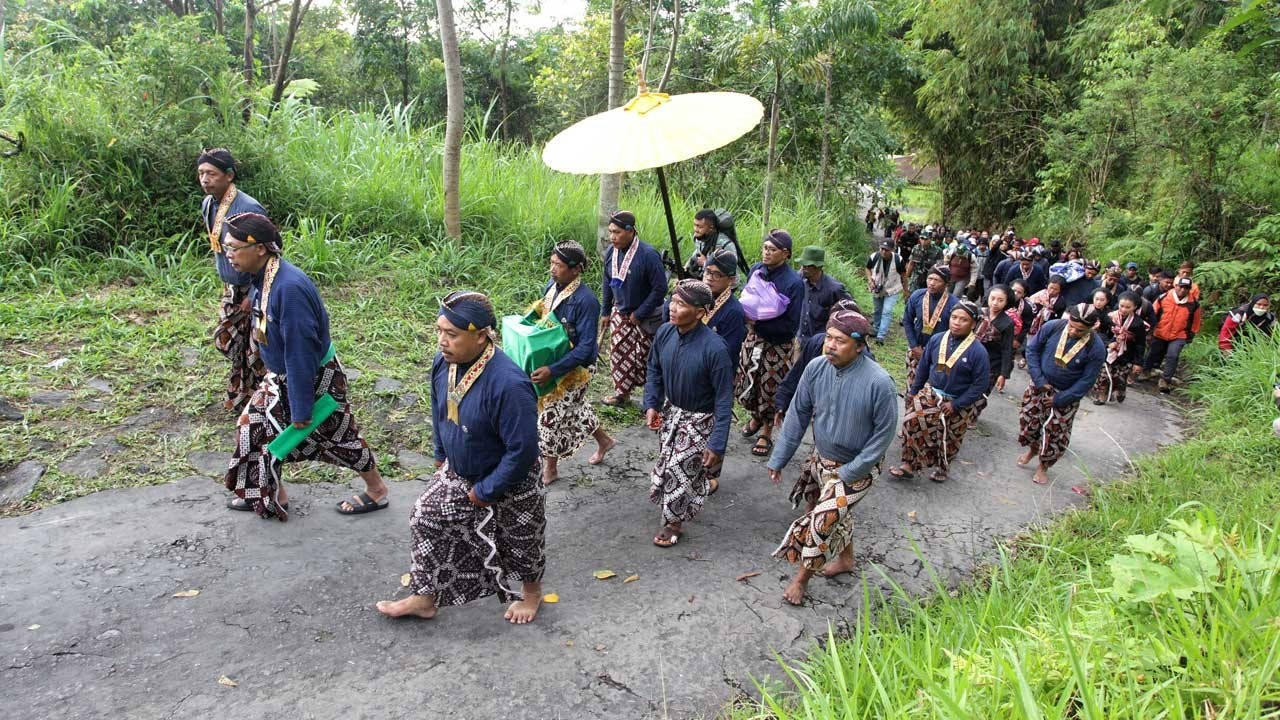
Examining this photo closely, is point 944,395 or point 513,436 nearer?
point 513,436

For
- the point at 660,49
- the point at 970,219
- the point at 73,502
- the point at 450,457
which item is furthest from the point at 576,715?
the point at 970,219

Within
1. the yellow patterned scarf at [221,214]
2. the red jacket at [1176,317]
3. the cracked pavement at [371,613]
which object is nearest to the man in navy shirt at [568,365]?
the cracked pavement at [371,613]

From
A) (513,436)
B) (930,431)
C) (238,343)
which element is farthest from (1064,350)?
(238,343)

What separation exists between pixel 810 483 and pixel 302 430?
2954 mm

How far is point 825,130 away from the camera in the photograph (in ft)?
47.1

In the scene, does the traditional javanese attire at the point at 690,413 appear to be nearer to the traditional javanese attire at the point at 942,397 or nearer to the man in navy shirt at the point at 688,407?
the man in navy shirt at the point at 688,407

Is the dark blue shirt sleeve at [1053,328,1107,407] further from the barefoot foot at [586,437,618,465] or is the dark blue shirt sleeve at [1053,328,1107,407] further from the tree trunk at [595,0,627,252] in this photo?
the tree trunk at [595,0,627,252]

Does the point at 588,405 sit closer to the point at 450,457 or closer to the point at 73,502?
the point at 450,457

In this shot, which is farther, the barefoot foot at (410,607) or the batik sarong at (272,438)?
the batik sarong at (272,438)

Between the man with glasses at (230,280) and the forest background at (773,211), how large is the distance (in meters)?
0.58

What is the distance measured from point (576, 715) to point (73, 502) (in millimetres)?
3271

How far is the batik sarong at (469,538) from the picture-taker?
3.64m

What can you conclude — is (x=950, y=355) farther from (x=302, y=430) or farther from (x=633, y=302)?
(x=302, y=430)

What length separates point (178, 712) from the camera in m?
3.06
